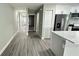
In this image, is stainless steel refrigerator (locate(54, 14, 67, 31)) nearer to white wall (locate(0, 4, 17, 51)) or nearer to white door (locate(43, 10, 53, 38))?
white door (locate(43, 10, 53, 38))

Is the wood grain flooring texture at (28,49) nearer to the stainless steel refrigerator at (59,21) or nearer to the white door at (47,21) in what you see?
the white door at (47,21)

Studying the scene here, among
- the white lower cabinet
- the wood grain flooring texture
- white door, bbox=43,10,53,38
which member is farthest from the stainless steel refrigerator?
the white lower cabinet

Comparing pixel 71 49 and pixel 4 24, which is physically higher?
pixel 4 24

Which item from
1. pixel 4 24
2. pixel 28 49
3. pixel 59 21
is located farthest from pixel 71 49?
pixel 59 21

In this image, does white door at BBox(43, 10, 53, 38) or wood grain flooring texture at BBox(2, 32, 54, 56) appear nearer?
wood grain flooring texture at BBox(2, 32, 54, 56)

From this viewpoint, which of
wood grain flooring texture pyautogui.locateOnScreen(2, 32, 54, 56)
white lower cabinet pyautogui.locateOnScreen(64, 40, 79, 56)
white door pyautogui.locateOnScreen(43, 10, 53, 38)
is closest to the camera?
white lower cabinet pyautogui.locateOnScreen(64, 40, 79, 56)

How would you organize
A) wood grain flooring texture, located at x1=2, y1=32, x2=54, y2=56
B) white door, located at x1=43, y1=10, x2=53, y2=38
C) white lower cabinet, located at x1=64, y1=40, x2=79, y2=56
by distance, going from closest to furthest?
white lower cabinet, located at x1=64, y1=40, x2=79, y2=56 → wood grain flooring texture, located at x1=2, y1=32, x2=54, y2=56 → white door, located at x1=43, y1=10, x2=53, y2=38

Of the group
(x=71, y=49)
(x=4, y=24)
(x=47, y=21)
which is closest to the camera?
(x=71, y=49)

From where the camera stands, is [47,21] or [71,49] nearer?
[71,49]

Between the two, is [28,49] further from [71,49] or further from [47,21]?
[47,21]

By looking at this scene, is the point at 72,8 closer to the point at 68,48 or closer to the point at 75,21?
the point at 75,21

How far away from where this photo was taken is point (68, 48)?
1.65 meters

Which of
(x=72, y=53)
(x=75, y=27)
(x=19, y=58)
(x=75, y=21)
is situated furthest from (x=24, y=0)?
(x=75, y=21)

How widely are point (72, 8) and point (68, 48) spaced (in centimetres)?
356
